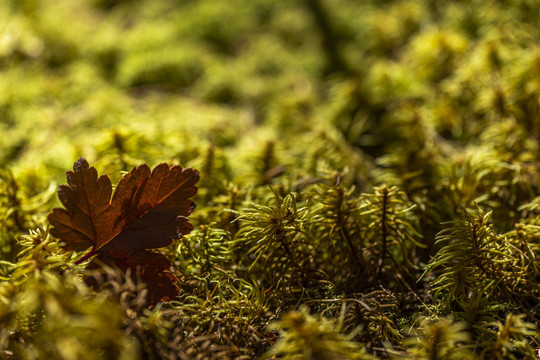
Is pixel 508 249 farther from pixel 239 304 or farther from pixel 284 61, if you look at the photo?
pixel 284 61

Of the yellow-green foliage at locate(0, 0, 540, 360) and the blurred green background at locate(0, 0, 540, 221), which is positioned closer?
the yellow-green foliage at locate(0, 0, 540, 360)

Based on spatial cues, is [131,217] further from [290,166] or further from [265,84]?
[265,84]

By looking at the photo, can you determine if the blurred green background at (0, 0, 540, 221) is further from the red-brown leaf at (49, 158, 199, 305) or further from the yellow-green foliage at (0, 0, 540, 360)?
the red-brown leaf at (49, 158, 199, 305)

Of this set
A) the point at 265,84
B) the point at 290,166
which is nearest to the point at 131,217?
the point at 290,166

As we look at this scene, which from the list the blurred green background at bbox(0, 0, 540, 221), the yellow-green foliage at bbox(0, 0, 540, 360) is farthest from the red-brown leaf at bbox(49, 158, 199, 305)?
the blurred green background at bbox(0, 0, 540, 221)

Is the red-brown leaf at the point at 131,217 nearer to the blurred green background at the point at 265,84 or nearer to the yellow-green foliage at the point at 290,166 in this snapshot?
the yellow-green foliage at the point at 290,166

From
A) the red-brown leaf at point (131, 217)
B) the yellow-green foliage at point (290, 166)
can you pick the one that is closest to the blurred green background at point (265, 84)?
the yellow-green foliage at point (290, 166)
